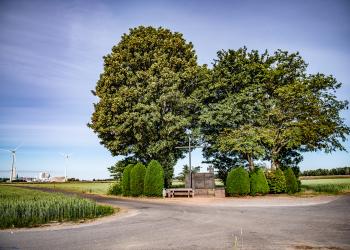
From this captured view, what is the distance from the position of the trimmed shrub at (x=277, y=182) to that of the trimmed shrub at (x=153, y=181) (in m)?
10.2

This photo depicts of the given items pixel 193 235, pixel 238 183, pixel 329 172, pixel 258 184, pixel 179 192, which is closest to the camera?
pixel 193 235

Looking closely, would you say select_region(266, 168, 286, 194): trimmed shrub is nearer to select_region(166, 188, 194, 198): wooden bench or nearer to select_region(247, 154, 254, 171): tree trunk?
select_region(247, 154, 254, 171): tree trunk

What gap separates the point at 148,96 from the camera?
30.2m

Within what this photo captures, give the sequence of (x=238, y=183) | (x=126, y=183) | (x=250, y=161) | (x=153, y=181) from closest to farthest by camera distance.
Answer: (x=238, y=183)
(x=153, y=181)
(x=126, y=183)
(x=250, y=161)

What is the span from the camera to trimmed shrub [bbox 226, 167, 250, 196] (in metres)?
27.8

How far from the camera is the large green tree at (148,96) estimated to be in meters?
30.3

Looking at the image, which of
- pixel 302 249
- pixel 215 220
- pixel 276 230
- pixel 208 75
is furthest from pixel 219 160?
pixel 302 249

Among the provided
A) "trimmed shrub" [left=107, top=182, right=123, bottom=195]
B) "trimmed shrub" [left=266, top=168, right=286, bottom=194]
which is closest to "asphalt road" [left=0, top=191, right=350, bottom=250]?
"trimmed shrub" [left=266, top=168, right=286, bottom=194]

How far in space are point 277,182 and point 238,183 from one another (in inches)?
166

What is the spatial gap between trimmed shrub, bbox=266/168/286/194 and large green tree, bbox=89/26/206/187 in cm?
935

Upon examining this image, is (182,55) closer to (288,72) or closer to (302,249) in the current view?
(288,72)

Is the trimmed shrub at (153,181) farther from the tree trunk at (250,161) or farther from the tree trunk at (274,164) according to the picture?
the tree trunk at (274,164)

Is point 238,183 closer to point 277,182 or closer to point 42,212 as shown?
point 277,182

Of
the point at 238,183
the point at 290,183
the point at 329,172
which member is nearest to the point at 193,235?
the point at 238,183
